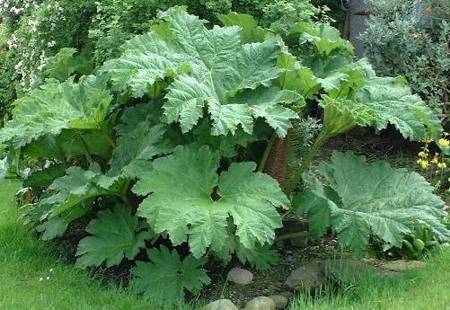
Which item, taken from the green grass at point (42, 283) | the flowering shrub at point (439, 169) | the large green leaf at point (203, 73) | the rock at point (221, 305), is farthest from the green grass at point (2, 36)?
the rock at point (221, 305)

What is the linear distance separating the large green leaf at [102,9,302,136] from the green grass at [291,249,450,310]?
0.97 meters

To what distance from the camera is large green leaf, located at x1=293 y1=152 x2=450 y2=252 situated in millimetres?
4523

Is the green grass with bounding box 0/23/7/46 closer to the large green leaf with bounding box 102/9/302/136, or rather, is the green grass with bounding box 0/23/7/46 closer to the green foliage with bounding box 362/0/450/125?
the green foliage with bounding box 362/0/450/125

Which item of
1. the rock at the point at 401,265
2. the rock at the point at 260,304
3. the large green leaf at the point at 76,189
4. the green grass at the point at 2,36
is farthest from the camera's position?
the green grass at the point at 2,36

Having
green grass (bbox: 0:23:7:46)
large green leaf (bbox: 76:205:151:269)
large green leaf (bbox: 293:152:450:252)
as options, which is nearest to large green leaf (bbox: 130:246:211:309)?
large green leaf (bbox: 76:205:151:269)

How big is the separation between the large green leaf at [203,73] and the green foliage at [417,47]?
2.05 metres

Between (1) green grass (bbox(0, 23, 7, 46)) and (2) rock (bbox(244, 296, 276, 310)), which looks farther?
(1) green grass (bbox(0, 23, 7, 46))

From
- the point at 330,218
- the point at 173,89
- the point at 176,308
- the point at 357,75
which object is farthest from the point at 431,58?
the point at 176,308

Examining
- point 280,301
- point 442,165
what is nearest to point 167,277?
point 280,301

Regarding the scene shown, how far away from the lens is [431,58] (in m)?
6.45

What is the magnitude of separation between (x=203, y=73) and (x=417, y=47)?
8.37 feet

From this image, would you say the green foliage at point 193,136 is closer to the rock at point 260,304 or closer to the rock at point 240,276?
the rock at point 240,276

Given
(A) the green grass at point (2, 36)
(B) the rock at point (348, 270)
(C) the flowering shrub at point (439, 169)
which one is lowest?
(A) the green grass at point (2, 36)

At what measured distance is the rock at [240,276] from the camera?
Result: 471cm
